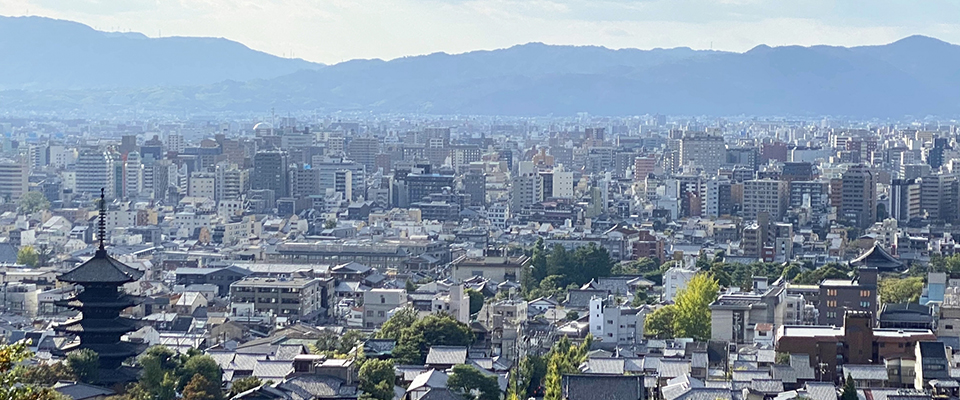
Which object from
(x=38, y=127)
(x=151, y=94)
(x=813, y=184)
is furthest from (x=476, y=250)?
(x=151, y=94)

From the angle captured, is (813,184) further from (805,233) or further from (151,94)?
(151,94)

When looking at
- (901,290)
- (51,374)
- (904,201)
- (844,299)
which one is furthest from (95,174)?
(51,374)

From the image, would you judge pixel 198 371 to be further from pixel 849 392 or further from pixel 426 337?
pixel 849 392

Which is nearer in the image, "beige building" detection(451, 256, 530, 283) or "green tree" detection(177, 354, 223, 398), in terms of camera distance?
"green tree" detection(177, 354, 223, 398)

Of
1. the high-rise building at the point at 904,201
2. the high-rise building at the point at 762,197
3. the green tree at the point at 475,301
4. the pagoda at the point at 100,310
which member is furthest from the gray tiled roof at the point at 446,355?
the high-rise building at the point at 904,201

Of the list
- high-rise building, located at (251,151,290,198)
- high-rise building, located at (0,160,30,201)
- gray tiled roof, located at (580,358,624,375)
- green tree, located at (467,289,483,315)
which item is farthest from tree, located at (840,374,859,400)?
high-rise building, located at (0,160,30,201)

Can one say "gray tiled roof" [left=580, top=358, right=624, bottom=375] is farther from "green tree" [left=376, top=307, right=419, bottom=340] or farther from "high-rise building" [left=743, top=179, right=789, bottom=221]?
"high-rise building" [left=743, top=179, right=789, bottom=221]
